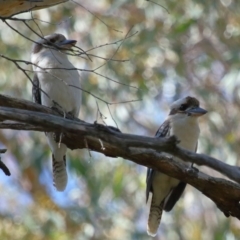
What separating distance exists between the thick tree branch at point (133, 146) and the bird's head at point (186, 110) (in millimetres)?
1892

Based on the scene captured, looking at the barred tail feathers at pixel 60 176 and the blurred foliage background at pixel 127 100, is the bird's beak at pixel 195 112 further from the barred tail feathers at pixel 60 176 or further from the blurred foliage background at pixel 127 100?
the blurred foliage background at pixel 127 100

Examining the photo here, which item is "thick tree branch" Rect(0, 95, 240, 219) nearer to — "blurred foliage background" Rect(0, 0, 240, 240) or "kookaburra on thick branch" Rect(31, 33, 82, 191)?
"kookaburra on thick branch" Rect(31, 33, 82, 191)

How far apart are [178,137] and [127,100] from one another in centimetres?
295

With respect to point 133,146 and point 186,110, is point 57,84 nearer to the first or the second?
point 186,110

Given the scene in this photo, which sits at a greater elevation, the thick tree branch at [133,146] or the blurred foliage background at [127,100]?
the blurred foliage background at [127,100]

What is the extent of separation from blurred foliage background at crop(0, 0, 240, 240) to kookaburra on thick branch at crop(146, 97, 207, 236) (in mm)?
1822

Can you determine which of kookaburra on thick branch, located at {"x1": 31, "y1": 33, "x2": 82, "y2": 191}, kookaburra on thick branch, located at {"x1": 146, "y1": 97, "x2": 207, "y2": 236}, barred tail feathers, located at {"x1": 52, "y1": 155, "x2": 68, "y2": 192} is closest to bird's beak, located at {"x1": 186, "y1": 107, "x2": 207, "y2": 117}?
kookaburra on thick branch, located at {"x1": 146, "y1": 97, "x2": 207, "y2": 236}

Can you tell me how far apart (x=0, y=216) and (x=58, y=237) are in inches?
32.0

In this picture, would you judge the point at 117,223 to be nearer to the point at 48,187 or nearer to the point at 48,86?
the point at 48,187

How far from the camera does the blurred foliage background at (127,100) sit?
26.1 ft

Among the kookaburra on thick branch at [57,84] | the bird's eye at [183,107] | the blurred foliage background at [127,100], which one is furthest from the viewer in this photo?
the blurred foliage background at [127,100]

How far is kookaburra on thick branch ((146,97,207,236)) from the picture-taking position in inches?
215

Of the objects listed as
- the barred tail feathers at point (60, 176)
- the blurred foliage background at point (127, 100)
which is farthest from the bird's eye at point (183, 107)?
the blurred foliage background at point (127, 100)

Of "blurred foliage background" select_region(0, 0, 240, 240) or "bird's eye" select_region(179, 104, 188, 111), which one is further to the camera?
"blurred foliage background" select_region(0, 0, 240, 240)
